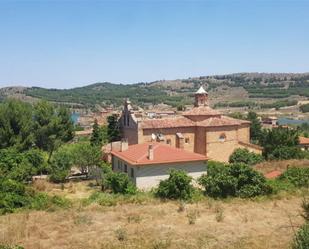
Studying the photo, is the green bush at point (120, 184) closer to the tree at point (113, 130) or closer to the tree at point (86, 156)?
the tree at point (86, 156)

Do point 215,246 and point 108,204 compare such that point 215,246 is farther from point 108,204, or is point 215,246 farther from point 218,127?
point 218,127


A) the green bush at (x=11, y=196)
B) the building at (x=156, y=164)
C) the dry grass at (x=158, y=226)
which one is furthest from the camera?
the building at (x=156, y=164)

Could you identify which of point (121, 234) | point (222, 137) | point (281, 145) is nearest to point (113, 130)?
point (222, 137)

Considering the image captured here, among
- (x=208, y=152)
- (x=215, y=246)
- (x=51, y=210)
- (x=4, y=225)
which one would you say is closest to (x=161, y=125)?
(x=208, y=152)

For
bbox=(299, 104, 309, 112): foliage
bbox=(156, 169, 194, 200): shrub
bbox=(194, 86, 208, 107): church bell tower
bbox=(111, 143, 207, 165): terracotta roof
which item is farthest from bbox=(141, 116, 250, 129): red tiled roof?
bbox=(299, 104, 309, 112): foliage

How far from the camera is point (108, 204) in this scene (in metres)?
22.0

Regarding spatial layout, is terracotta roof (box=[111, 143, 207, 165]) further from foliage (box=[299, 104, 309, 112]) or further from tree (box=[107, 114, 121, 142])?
foliage (box=[299, 104, 309, 112])

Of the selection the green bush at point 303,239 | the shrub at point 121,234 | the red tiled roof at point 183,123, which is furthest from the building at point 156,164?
the green bush at point 303,239

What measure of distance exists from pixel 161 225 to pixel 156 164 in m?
12.6

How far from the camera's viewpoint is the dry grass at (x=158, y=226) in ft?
48.4

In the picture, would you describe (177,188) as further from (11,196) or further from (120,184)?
(11,196)

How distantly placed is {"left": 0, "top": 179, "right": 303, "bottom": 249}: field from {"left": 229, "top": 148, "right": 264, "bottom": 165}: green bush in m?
18.7

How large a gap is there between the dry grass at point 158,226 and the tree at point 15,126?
23.6 m

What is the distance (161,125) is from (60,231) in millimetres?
26419
